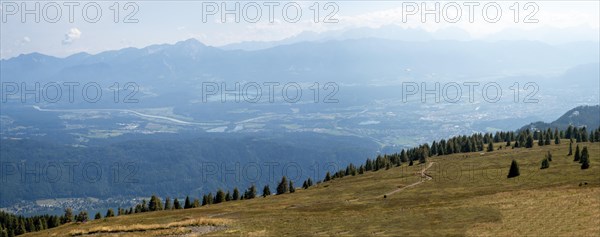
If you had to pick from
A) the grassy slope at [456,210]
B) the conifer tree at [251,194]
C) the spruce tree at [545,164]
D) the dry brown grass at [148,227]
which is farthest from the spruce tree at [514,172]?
the conifer tree at [251,194]

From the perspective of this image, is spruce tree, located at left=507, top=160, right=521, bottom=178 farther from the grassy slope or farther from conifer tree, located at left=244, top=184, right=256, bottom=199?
conifer tree, located at left=244, top=184, right=256, bottom=199

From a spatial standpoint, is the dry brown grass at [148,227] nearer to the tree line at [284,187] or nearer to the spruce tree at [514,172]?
the spruce tree at [514,172]

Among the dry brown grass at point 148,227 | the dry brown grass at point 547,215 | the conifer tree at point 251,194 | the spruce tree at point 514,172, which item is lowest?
the conifer tree at point 251,194

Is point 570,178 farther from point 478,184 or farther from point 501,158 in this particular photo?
point 501,158

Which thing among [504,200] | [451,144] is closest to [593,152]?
[451,144]

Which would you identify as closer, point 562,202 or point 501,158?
point 562,202

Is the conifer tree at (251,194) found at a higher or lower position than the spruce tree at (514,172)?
lower

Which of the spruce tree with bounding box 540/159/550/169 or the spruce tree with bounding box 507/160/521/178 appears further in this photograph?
the spruce tree with bounding box 540/159/550/169

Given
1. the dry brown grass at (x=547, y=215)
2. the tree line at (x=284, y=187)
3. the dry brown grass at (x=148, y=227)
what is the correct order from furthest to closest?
the tree line at (x=284, y=187)
the dry brown grass at (x=148, y=227)
the dry brown grass at (x=547, y=215)

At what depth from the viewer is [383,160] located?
171250 mm

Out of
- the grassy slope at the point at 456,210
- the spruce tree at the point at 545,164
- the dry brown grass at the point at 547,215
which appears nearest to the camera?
the dry brown grass at the point at 547,215

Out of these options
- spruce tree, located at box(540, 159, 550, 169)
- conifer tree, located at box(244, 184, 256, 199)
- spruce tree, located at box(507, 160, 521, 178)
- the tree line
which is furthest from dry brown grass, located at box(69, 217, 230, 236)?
conifer tree, located at box(244, 184, 256, 199)

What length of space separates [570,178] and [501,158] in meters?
47.5

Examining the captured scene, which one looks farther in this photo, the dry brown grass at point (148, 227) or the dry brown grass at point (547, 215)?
the dry brown grass at point (148, 227)
